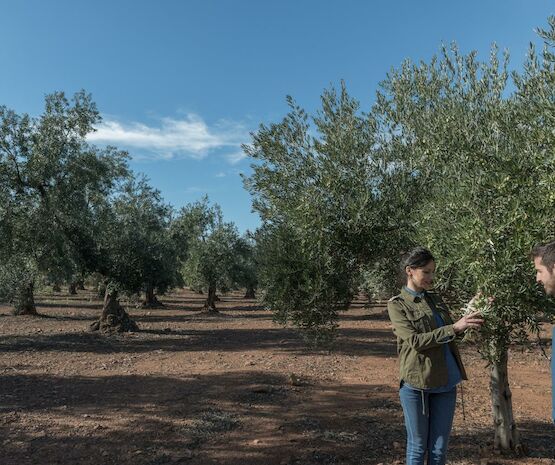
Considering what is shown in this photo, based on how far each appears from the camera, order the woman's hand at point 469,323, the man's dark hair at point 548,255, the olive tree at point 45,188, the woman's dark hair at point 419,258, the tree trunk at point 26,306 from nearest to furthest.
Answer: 1. the man's dark hair at point 548,255
2. the woman's hand at point 469,323
3. the woman's dark hair at point 419,258
4. the olive tree at point 45,188
5. the tree trunk at point 26,306

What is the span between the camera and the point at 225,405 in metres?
9.54

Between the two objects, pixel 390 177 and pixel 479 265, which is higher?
pixel 390 177

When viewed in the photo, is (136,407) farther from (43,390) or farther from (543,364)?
(543,364)

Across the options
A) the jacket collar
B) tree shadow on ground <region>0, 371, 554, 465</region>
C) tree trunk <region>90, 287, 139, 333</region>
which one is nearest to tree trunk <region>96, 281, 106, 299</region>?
tree trunk <region>90, 287, 139, 333</region>

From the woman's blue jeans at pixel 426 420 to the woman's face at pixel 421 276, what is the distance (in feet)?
3.03

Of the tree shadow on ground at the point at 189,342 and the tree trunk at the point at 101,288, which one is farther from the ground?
the tree trunk at the point at 101,288

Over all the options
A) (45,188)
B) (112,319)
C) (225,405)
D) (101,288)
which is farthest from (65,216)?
(101,288)

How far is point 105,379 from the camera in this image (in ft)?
39.4

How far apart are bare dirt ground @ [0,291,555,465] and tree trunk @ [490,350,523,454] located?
0.62 feet

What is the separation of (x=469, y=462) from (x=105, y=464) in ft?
16.7

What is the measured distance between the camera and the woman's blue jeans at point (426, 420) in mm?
4188

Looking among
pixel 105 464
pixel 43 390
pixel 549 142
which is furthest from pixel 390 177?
pixel 43 390

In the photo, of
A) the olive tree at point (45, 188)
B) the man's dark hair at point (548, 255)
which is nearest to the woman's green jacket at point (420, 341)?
the man's dark hair at point (548, 255)

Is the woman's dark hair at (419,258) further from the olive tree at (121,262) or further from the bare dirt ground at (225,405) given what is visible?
the olive tree at (121,262)
